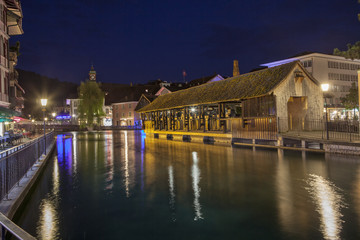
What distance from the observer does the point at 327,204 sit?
708 centimetres

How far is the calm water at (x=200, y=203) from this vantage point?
5688 millimetres

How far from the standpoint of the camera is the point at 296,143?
19391mm

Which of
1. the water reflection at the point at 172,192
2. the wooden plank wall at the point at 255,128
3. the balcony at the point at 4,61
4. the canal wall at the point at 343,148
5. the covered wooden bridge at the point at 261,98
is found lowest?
the water reflection at the point at 172,192

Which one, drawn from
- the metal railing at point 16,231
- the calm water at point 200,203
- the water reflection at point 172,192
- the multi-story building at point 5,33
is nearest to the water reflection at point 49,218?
the calm water at point 200,203

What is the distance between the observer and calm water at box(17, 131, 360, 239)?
18.7 ft

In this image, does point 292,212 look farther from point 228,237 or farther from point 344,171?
point 344,171

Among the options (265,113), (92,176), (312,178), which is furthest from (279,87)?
(92,176)

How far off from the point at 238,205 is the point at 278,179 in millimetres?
3463

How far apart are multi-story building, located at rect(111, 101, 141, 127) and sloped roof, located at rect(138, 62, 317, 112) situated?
46.0m

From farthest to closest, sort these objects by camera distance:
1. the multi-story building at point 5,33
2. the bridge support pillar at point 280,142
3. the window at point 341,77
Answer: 1. the window at point 341,77
2. the multi-story building at point 5,33
3. the bridge support pillar at point 280,142

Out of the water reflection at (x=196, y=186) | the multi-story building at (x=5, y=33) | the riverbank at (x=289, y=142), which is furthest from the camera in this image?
the multi-story building at (x=5, y=33)

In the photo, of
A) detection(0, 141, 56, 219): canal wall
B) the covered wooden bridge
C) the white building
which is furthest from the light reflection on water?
the white building

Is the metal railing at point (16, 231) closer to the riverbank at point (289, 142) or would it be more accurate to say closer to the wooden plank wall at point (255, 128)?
the riverbank at point (289, 142)

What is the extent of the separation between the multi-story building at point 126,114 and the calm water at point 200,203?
66.4 m
